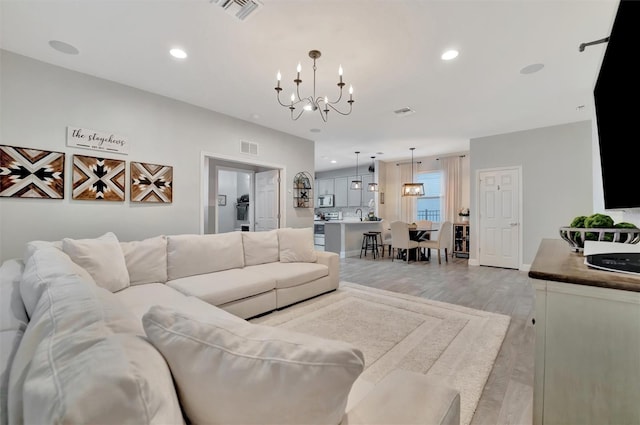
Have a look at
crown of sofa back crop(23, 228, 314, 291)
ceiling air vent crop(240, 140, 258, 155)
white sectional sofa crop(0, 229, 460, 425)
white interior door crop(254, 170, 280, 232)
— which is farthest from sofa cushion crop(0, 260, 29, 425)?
white interior door crop(254, 170, 280, 232)

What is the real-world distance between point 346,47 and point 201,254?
2.59 metres

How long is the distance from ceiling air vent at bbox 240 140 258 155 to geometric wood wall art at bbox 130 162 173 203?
1.25m

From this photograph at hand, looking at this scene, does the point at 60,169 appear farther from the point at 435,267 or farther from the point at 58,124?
the point at 435,267

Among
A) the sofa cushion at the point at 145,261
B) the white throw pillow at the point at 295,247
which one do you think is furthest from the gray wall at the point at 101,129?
the white throw pillow at the point at 295,247

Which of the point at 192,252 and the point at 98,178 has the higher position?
the point at 98,178

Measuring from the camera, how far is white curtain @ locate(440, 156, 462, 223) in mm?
7234

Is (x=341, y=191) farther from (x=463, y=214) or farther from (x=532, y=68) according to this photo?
(x=532, y=68)

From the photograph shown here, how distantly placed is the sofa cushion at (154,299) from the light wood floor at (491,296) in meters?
1.90

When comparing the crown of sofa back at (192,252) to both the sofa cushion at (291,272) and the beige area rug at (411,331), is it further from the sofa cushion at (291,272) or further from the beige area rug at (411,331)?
the beige area rug at (411,331)

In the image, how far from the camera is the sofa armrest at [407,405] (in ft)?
2.44

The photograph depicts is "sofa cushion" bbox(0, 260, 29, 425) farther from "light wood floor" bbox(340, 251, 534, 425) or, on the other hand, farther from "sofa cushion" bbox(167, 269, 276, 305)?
"light wood floor" bbox(340, 251, 534, 425)

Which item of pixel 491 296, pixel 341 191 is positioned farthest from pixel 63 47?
pixel 341 191

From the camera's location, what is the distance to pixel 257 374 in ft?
1.89

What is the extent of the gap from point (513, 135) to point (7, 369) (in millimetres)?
6795
